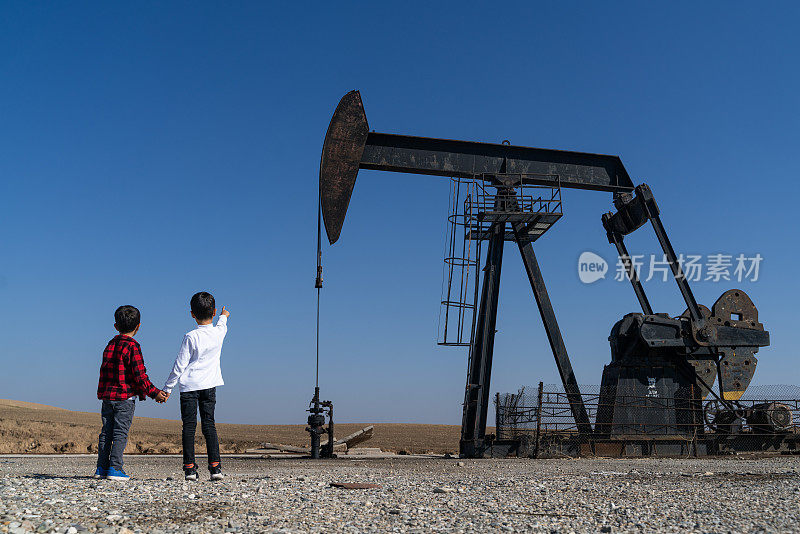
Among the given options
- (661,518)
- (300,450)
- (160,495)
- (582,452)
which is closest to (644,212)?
(582,452)

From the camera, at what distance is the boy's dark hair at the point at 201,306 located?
Result: 17.4ft

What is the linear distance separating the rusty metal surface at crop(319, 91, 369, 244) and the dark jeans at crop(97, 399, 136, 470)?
6.44 m

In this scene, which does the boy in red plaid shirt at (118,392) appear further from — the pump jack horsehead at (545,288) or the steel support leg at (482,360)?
the steel support leg at (482,360)

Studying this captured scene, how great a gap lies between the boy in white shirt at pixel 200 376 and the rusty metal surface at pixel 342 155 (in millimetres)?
6005

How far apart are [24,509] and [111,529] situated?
2.19ft

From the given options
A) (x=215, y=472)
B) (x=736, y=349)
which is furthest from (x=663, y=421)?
(x=215, y=472)

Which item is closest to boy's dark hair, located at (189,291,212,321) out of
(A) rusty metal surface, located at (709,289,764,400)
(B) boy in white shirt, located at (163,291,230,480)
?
(B) boy in white shirt, located at (163,291,230,480)

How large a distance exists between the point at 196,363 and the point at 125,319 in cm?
68

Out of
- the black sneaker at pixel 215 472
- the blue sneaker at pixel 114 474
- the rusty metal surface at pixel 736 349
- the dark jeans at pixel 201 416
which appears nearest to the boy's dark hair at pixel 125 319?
the dark jeans at pixel 201 416

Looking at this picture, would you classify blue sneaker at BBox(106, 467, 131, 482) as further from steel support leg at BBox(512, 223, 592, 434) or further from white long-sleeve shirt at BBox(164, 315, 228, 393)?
steel support leg at BBox(512, 223, 592, 434)

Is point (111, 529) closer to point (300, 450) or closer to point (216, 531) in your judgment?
point (216, 531)

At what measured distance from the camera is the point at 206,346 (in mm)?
5141

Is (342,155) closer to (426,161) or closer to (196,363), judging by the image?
(426,161)

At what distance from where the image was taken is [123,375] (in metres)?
5.05
